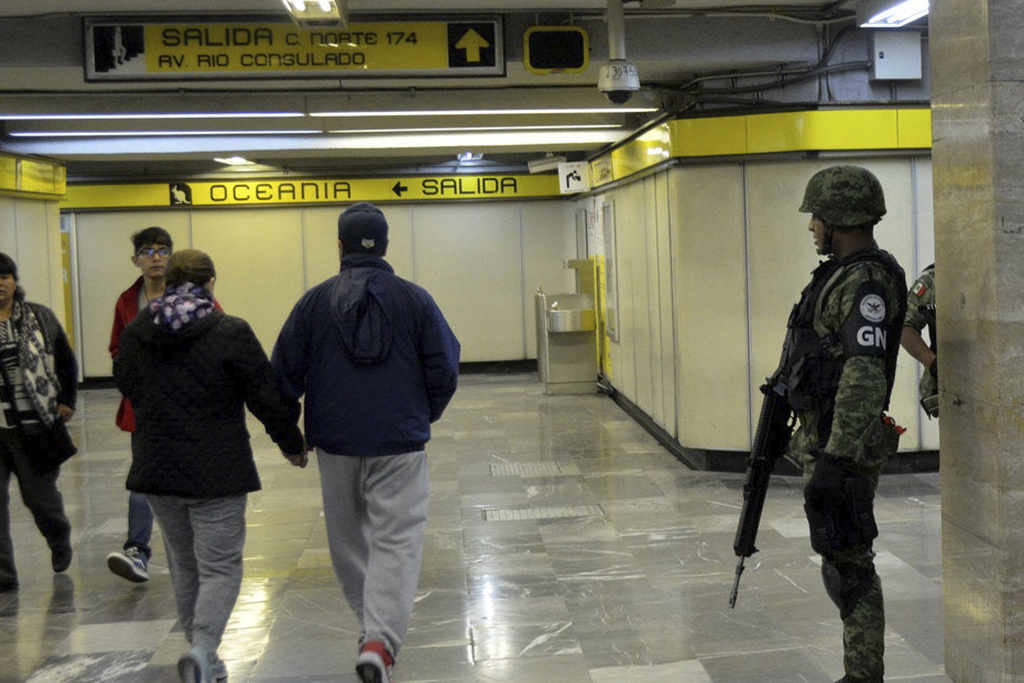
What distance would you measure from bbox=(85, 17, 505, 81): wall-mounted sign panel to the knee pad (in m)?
4.30

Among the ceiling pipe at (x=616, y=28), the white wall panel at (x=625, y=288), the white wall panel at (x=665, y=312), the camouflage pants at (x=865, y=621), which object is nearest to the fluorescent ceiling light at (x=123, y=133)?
the white wall panel at (x=625, y=288)

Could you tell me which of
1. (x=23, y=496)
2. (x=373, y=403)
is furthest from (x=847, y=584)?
(x=23, y=496)

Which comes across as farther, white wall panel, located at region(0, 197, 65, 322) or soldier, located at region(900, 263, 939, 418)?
white wall panel, located at region(0, 197, 65, 322)

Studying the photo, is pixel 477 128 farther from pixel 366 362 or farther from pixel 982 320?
pixel 982 320

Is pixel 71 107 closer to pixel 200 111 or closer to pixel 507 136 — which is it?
pixel 200 111

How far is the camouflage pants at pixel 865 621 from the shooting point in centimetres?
394

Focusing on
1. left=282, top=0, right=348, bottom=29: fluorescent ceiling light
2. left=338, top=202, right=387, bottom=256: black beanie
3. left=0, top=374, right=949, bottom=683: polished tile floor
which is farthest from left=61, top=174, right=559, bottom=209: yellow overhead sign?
left=338, top=202, right=387, bottom=256: black beanie

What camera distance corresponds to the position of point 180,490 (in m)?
4.20

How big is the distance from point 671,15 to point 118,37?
3.37 m

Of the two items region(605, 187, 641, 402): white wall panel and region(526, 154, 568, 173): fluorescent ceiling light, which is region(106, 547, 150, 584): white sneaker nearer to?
region(605, 187, 641, 402): white wall panel

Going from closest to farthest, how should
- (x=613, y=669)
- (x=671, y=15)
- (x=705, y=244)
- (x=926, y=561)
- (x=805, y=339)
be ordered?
(x=805, y=339), (x=613, y=669), (x=926, y=561), (x=671, y=15), (x=705, y=244)

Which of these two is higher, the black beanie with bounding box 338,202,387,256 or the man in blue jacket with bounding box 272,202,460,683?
the black beanie with bounding box 338,202,387,256

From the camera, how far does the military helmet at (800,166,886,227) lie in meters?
3.99

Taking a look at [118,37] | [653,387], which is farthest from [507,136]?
[118,37]
